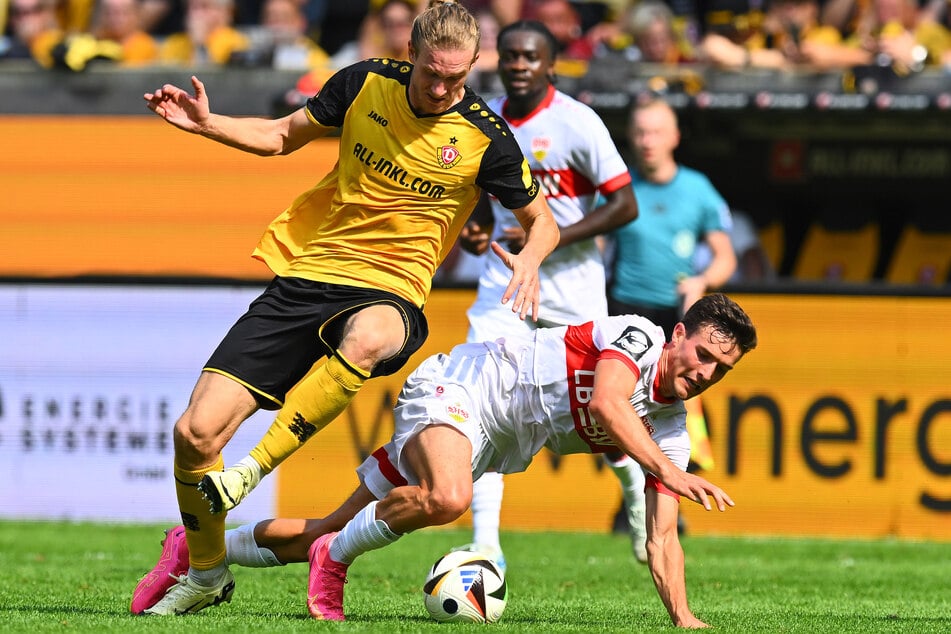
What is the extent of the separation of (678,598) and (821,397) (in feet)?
16.4

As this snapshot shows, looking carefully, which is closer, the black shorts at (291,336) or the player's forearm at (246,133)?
the black shorts at (291,336)

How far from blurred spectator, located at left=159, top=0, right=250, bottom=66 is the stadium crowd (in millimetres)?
13

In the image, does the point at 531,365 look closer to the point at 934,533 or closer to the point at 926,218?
the point at 934,533

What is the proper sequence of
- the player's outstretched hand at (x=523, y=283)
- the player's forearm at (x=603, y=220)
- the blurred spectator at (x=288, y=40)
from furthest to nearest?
1. the blurred spectator at (x=288, y=40)
2. the player's forearm at (x=603, y=220)
3. the player's outstretched hand at (x=523, y=283)

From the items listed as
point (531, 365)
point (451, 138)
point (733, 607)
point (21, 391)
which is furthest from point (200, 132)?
point (21, 391)

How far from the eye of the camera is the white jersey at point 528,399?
20.5ft

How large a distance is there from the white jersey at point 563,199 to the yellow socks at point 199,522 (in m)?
2.18

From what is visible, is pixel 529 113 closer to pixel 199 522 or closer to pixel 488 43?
pixel 199 522

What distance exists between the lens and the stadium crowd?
12.9 meters

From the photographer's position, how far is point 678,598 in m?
6.04

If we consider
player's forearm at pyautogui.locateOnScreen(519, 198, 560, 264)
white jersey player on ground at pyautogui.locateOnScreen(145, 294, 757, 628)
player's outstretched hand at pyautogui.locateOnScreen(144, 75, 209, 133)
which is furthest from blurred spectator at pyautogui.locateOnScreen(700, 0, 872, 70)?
player's outstretched hand at pyautogui.locateOnScreen(144, 75, 209, 133)

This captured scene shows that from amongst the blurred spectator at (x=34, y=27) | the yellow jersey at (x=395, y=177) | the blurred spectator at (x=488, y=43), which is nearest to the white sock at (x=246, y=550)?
the yellow jersey at (x=395, y=177)

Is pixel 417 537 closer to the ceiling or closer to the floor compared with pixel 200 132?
closer to the floor

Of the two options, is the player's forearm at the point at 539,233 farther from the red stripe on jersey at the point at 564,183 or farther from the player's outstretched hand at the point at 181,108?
the red stripe on jersey at the point at 564,183
